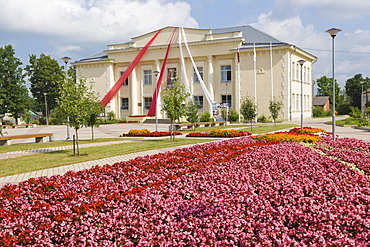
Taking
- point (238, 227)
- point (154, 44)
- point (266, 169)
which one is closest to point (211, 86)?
point (154, 44)

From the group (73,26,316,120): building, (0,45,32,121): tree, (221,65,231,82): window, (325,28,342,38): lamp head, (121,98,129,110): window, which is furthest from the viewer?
(0,45,32,121): tree

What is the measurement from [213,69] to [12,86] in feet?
126

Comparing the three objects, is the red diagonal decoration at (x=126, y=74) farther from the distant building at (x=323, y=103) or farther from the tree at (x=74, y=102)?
the distant building at (x=323, y=103)

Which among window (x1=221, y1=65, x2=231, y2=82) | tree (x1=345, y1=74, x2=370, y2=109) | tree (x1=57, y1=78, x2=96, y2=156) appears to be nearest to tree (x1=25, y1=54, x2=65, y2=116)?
window (x1=221, y1=65, x2=231, y2=82)

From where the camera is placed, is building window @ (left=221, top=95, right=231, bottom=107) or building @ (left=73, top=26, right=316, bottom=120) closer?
building @ (left=73, top=26, right=316, bottom=120)

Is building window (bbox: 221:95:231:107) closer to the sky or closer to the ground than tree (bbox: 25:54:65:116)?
closer to the ground

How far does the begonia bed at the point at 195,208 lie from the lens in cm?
427

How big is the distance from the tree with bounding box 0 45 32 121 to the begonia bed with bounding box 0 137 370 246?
60.3m

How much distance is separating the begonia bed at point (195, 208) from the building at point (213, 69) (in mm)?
37278

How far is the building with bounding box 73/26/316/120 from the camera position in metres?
44.8

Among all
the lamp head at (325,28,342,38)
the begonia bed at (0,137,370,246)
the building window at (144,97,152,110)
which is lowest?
the begonia bed at (0,137,370,246)

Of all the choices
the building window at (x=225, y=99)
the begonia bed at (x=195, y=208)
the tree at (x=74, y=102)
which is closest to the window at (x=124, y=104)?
the building window at (x=225, y=99)

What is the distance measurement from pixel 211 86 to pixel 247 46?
7.18 meters

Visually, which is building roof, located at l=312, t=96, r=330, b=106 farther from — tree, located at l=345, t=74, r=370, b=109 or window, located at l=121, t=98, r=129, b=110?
window, located at l=121, t=98, r=129, b=110
